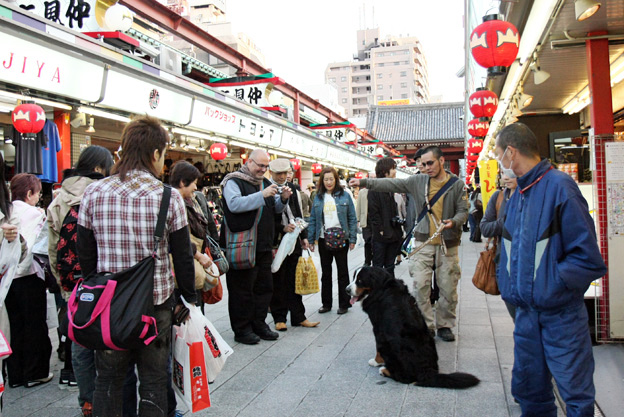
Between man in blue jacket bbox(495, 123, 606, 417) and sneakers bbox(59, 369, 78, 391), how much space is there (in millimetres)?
3260

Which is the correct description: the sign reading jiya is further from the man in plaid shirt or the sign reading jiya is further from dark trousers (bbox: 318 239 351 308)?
dark trousers (bbox: 318 239 351 308)

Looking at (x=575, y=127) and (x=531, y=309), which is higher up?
(x=575, y=127)

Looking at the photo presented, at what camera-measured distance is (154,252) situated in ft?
8.15

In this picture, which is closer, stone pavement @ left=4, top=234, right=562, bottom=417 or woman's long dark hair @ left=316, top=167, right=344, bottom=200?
stone pavement @ left=4, top=234, right=562, bottom=417

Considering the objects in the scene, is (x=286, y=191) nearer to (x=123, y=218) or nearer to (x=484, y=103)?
(x=123, y=218)

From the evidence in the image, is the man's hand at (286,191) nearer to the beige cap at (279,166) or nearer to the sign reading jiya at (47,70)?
the beige cap at (279,166)

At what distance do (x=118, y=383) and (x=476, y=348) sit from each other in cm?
344

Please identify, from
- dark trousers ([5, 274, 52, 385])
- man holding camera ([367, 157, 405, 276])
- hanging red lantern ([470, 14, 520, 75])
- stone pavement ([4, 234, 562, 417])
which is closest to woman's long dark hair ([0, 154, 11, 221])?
dark trousers ([5, 274, 52, 385])

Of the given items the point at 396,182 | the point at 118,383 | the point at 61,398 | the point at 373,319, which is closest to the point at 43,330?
the point at 61,398

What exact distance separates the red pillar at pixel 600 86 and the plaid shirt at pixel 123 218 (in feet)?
14.9

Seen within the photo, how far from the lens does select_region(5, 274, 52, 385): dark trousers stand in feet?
12.9

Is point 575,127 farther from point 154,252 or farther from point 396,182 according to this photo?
point 154,252

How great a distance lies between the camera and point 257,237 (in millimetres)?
5098

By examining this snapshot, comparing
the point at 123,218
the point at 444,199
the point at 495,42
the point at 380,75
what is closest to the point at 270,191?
the point at 444,199
